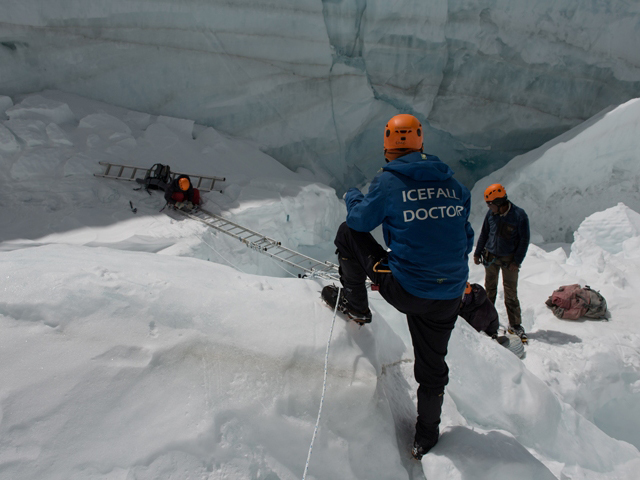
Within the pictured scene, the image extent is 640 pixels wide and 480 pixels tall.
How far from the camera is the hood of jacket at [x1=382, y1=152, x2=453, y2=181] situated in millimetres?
1488

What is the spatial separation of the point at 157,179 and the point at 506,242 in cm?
381

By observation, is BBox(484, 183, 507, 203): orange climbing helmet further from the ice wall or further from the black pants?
the ice wall

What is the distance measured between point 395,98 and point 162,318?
683 cm

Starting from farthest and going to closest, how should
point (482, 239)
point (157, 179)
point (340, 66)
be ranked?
point (340, 66), point (157, 179), point (482, 239)

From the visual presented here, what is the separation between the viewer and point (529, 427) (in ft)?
6.40

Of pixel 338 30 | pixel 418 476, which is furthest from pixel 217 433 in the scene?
pixel 338 30

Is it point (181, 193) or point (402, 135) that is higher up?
point (181, 193)

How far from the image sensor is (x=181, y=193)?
15.6ft

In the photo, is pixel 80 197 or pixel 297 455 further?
pixel 80 197

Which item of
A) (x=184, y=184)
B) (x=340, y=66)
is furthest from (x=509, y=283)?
(x=340, y=66)

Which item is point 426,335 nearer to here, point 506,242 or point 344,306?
point 344,306

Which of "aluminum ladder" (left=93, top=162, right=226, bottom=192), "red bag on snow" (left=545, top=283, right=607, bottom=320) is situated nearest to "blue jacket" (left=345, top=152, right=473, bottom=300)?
"red bag on snow" (left=545, top=283, right=607, bottom=320)

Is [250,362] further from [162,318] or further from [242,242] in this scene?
[242,242]

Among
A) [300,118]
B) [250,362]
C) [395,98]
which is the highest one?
[395,98]
